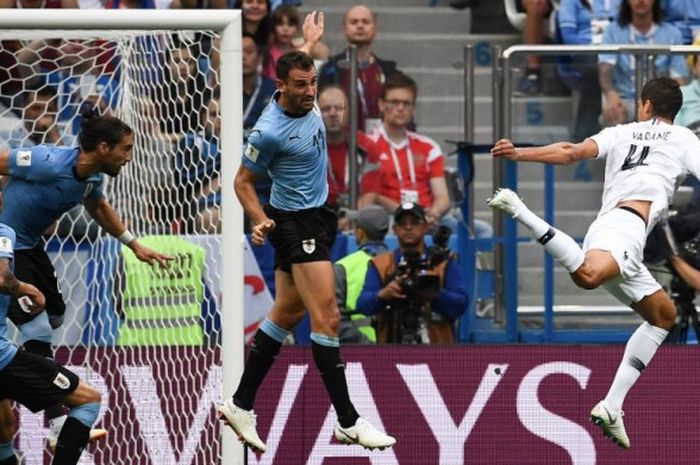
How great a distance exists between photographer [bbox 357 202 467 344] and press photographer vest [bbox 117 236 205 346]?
4.00 ft

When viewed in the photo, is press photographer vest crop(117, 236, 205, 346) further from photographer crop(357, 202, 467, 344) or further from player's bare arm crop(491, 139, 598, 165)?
player's bare arm crop(491, 139, 598, 165)

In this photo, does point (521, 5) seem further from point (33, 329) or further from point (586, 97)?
point (33, 329)

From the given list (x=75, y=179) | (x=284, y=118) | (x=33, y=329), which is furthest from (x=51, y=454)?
(x=284, y=118)

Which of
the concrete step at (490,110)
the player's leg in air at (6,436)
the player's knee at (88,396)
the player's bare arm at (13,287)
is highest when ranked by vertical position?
the concrete step at (490,110)

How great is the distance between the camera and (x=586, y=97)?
512 inches

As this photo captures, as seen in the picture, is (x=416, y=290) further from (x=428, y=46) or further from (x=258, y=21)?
(x=428, y=46)

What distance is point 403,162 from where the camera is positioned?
45.8 feet

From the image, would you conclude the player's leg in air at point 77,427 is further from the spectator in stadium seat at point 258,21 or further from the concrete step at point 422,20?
the concrete step at point 422,20

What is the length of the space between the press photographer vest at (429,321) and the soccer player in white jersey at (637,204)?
5.55 ft

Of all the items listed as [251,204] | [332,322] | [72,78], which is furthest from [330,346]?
[72,78]

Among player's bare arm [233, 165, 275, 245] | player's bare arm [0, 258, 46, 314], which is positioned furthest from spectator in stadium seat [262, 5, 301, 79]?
player's bare arm [0, 258, 46, 314]

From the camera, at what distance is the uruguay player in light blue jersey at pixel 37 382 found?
388 inches

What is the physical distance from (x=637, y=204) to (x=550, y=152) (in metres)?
0.68

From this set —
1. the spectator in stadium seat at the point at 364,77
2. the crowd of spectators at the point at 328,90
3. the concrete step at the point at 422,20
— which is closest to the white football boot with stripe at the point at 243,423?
the crowd of spectators at the point at 328,90
